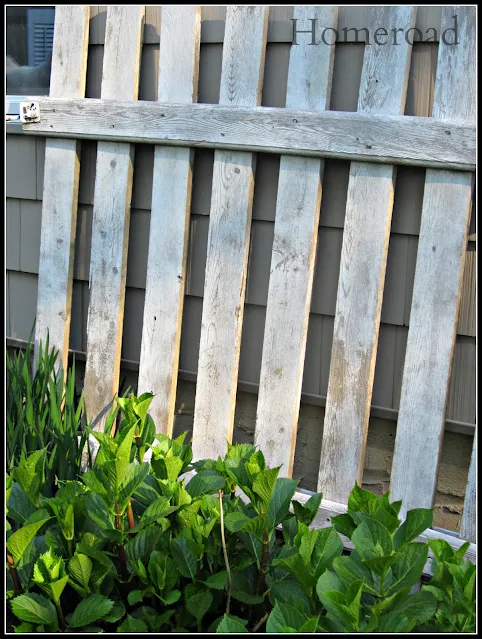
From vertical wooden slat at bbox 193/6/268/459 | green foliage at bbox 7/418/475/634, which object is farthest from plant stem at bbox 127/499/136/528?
vertical wooden slat at bbox 193/6/268/459

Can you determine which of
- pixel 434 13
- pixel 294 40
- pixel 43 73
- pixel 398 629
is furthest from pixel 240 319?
pixel 398 629

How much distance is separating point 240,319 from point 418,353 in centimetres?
58

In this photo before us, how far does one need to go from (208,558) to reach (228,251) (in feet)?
4.06

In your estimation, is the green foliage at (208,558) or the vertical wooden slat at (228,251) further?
the vertical wooden slat at (228,251)

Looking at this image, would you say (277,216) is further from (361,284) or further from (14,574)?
(14,574)

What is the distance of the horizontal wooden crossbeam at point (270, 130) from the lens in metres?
2.01

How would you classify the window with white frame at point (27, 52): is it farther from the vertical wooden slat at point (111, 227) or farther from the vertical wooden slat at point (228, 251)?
the vertical wooden slat at point (228, 251)

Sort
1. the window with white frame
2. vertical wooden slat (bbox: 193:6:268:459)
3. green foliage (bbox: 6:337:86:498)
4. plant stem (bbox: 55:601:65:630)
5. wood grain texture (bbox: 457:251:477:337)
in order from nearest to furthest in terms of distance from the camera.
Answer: plant stem (bbox: 55:601:65:630) → green foliage (bbox: 6:337:86:498) → wood grain texture (bbox: 457:251:477:337) → vertical wooden slat (bbox: 193:6:268:459) → the window with white frame

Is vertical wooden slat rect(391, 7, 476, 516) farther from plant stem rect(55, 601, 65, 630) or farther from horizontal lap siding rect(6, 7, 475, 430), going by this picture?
plant stem rect(55, 601, 65, 630)

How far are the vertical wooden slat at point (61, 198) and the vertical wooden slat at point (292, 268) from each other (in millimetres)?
800

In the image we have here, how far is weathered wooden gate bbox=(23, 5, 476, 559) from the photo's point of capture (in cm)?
205

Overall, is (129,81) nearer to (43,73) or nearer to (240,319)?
(43,73)

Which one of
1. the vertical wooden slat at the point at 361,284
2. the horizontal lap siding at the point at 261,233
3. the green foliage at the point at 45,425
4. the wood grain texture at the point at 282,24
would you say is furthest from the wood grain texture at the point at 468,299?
the green foliage at the point at 45,425

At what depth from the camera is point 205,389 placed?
2430 mm
